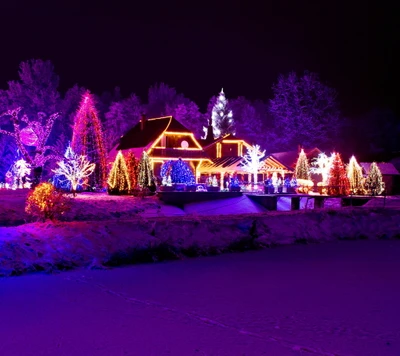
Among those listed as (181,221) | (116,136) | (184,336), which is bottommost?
(184,336)

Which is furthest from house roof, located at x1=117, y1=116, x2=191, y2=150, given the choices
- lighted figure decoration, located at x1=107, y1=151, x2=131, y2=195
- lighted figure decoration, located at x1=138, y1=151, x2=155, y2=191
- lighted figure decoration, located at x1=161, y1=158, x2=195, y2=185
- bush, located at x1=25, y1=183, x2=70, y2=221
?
bush, located at x1=25, y1=183, x2=70, y2=221

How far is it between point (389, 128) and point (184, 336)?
7471 centimetres

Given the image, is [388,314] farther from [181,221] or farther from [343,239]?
[343,239]

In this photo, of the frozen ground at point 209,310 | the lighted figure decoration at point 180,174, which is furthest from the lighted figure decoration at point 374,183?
the frozen ground at point 209,310

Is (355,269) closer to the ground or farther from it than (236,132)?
closer to the ground

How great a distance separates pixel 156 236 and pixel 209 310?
17.6ft

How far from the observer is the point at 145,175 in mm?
34562

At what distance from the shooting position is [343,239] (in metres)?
16.5

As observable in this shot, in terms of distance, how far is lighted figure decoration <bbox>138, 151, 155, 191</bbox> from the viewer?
34.2 metres

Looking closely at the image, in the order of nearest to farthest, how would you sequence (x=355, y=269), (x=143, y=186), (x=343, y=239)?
1. (x=355, y=269)
2. (x=343, y=239)
3. (x=143, y=186)

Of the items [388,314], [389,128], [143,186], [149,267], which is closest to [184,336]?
[388,314]

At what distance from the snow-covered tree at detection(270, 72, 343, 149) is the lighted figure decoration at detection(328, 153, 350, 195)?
3557 cm

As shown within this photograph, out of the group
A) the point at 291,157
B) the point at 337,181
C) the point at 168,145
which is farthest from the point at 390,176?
the point at 168,145

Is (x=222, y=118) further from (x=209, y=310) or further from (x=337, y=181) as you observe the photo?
(x=209, y=310)
